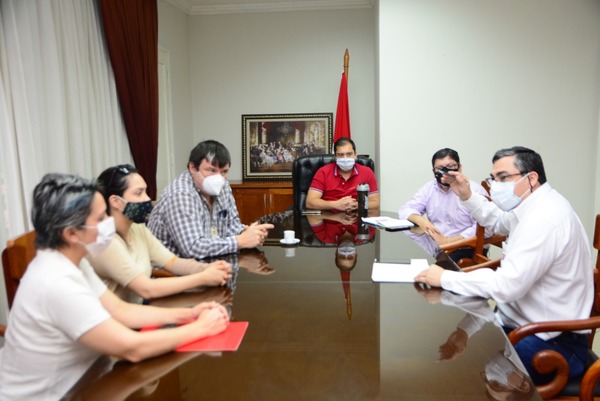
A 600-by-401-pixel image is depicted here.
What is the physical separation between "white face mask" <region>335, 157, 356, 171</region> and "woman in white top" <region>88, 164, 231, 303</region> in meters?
1.91

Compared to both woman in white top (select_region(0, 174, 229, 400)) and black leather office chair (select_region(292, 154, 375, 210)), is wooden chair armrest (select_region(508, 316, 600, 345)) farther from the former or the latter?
black leather office chair (select_region(292, 154, 375, 210))

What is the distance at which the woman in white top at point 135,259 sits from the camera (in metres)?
1.55

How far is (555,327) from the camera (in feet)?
4.93

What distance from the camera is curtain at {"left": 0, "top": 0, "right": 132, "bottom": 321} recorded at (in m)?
2.58

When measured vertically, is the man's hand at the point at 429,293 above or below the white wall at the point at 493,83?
below

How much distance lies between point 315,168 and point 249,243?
5.97 ft

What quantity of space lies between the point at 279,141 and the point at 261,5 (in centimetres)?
148

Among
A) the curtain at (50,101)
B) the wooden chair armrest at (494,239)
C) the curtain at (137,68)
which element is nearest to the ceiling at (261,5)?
the curtain at (137,68)

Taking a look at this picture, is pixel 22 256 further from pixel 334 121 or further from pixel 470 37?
pixel 334 121

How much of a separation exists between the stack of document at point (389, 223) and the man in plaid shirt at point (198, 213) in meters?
0.81

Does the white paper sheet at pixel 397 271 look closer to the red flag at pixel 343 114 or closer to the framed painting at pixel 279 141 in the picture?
the red flag at pixel 343 114

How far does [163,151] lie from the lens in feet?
16.2

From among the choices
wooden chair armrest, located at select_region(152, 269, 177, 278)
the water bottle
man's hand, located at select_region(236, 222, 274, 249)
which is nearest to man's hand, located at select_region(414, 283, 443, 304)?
man's hand, located at select_region(236, 222, 274, 249)

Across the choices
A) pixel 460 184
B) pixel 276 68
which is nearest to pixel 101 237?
pixel 460 184
